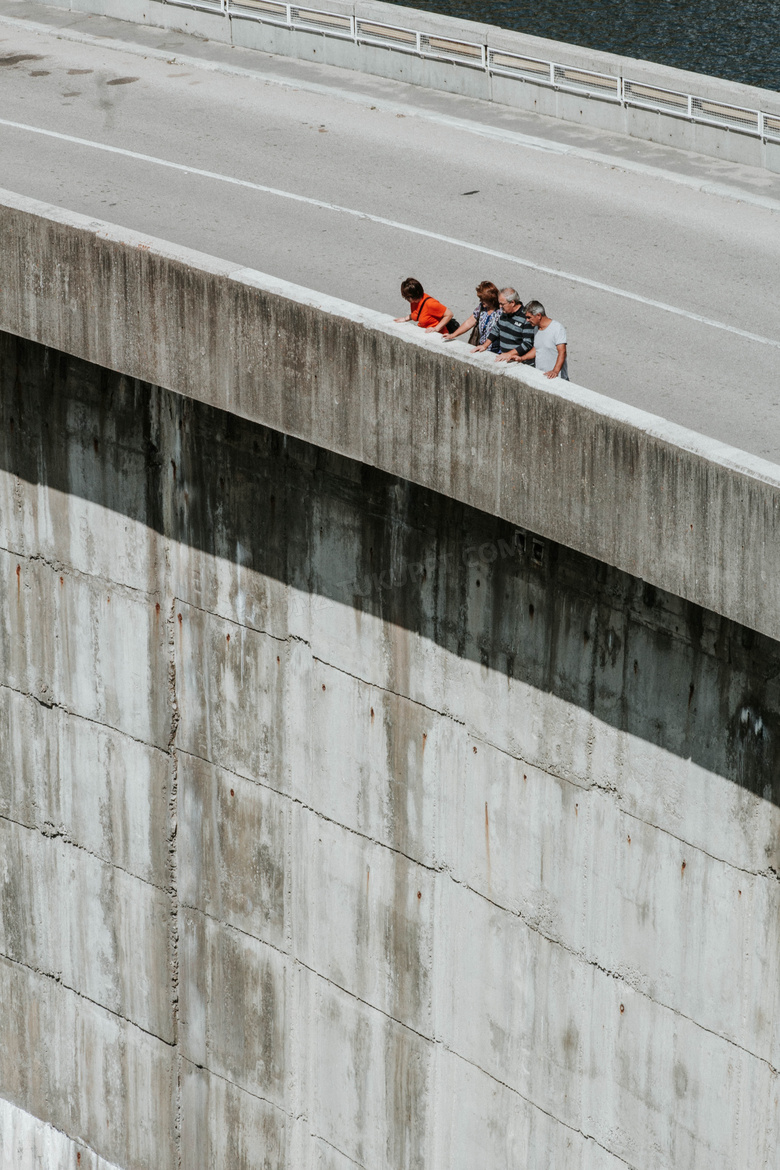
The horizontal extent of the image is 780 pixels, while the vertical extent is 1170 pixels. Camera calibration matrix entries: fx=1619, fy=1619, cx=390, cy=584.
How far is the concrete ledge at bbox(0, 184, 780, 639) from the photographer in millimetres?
9883

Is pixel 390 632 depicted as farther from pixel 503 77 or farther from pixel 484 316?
pixel 503 77

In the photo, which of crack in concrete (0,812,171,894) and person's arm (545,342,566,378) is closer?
person's arm (545,342,566,378)

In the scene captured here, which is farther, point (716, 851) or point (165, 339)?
point (165, 339)

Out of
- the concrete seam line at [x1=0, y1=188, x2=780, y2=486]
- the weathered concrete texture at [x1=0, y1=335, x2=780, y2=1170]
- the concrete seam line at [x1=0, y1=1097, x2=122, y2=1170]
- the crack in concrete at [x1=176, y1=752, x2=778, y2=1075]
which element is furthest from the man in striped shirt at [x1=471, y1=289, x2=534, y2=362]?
the concrete seam line at [x1=0, y1=1097, x2=122, y2=1170]

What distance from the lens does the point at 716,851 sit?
11.6m

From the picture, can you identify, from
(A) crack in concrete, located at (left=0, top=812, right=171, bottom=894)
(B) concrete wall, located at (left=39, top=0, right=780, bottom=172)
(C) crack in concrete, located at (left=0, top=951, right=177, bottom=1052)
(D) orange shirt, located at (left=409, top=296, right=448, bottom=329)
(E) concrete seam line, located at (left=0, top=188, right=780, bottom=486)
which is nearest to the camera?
(E) concrete seam line, located at (left=0, top=188, right=780, bottom=486)

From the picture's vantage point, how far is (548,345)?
11.8 m

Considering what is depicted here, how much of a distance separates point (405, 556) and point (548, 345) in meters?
2.13

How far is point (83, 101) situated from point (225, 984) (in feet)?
34.8

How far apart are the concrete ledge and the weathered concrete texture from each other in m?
1.07

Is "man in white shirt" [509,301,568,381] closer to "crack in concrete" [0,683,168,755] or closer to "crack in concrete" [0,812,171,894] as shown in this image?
"crack in concrete" [0,683,168,755]

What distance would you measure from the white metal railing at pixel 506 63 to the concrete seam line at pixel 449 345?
6.60m

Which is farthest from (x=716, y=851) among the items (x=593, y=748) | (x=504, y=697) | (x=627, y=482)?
(x=627, y=482)

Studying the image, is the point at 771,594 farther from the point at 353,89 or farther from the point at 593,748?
the point at 353,89
